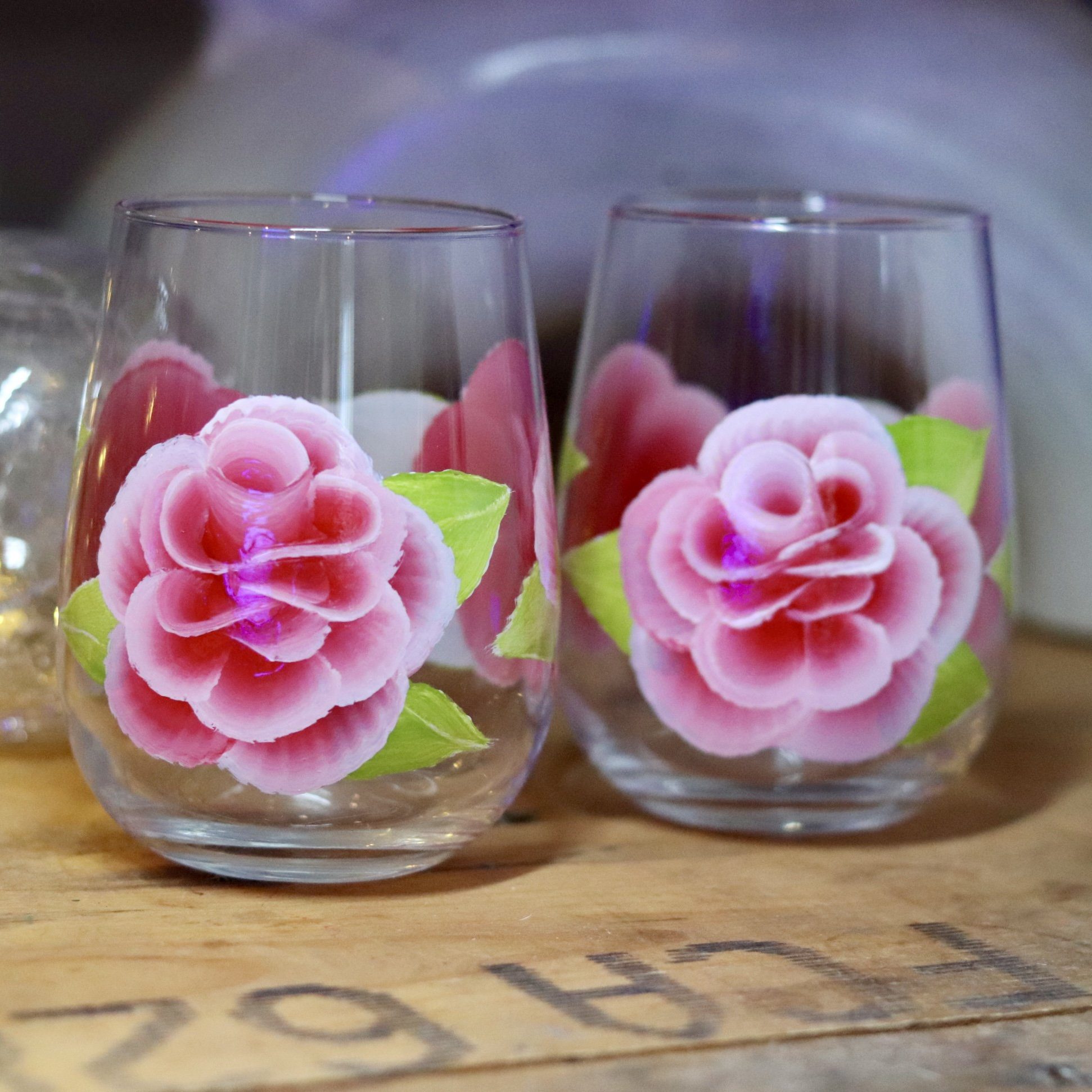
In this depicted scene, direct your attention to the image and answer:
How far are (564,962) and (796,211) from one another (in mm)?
246

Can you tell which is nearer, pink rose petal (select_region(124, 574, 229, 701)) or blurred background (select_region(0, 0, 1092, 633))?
pink rose petal (select_region(124, 574, 229, 701))

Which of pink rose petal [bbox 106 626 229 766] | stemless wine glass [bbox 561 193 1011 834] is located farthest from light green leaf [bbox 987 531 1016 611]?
pink rose petal [bbox 106 626 229 766]

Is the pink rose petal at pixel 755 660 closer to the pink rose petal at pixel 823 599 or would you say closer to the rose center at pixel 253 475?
the pink rose petal at pixel 823 599

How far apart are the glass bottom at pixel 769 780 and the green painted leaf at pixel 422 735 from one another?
8 cm

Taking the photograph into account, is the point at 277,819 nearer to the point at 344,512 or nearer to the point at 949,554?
the point at 344,512

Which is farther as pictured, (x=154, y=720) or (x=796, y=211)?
(x=796, y=211)

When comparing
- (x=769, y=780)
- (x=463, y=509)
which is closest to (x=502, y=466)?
(x=463, y=509)

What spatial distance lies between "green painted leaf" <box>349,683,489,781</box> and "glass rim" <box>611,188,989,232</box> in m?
0.15

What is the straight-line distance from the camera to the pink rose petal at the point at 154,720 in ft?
1.20

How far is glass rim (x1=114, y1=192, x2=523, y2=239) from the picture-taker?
0.36 metres

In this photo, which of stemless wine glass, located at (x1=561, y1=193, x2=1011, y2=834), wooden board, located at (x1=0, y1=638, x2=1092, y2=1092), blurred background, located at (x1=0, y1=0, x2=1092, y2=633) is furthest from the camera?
blurred background, located at (x1=0, y1=0, x2=1092, y2=633)

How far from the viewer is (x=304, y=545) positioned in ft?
1.16

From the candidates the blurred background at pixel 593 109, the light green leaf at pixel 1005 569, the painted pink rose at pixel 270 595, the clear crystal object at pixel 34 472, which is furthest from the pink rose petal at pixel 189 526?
the blurred background at pixel 593 109

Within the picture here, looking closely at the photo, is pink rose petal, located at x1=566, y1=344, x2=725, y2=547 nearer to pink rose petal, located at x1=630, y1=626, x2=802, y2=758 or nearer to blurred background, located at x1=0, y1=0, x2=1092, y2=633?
pink rose petal, located at x1=630, y1=626, x2=802, y2=758
